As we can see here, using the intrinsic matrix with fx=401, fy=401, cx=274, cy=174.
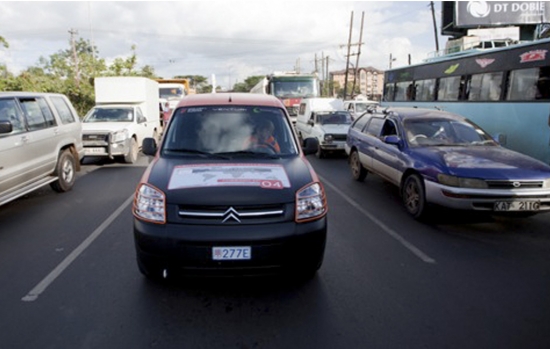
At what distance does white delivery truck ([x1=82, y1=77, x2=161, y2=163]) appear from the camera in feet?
36.2

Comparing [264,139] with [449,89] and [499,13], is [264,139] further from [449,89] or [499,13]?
[499,13]

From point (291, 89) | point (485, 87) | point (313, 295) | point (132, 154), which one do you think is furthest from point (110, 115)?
point (291, 89)

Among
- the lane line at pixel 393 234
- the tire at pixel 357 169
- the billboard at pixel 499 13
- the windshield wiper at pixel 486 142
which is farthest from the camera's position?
the billboard at pixel 499 13

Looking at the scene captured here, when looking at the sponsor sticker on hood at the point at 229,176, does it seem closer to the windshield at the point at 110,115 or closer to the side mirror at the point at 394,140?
the side mirror at the point at 394,140

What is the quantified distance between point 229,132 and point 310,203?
1432 mm

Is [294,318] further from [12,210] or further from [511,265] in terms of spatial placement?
[12,210]

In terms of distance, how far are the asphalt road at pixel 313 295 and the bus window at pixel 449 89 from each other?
25.4ft

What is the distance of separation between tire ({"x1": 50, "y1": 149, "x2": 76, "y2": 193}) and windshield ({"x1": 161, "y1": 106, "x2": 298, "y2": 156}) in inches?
175

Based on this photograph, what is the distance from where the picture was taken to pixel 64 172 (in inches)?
320

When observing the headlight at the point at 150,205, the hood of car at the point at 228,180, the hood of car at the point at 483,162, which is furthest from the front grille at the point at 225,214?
the hood of car at the point at 483,162

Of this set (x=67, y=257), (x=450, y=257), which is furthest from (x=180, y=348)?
(x=450, y=257)

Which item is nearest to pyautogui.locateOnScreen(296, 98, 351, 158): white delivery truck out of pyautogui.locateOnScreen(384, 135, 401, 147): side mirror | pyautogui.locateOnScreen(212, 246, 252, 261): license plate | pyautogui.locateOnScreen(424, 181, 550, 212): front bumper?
pyautogui.locateOnScreen(384, 135, 401, 147): side mirror

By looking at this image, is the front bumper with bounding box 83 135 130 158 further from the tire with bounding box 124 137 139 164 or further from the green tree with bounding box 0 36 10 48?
the green tree with bounding box 0 36 10 48

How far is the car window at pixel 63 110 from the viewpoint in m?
8.14
